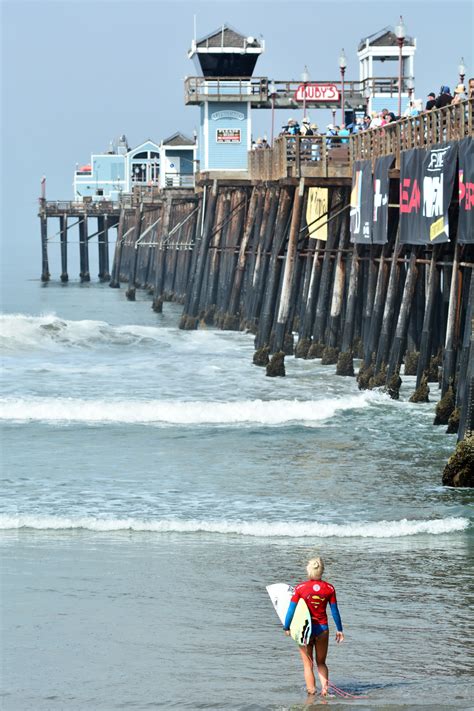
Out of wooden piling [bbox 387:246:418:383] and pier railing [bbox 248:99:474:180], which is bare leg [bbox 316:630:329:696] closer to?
pier railing [bbox 248:99:474:180]

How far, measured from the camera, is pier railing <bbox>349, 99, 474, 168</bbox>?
20.4 m

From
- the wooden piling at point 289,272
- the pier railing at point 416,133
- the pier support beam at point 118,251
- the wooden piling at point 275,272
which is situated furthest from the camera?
the pier support beam at point 118,251

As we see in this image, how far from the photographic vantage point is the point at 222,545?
1436 cm

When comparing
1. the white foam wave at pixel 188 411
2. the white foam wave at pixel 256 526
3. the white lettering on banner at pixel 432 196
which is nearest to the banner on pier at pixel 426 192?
the white lettering on banner at pixel 432 196

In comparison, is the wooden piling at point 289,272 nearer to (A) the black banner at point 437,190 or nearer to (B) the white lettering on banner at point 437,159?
(A) the black banner at point 437,190

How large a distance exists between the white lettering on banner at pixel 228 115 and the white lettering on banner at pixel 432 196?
76.6ft

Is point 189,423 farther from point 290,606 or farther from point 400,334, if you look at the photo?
point 290,606

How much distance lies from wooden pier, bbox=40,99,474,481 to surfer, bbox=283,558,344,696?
25.5ft

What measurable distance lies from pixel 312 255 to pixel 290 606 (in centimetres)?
2429

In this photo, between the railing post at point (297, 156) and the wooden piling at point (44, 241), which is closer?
the railing post at point (297, 156)

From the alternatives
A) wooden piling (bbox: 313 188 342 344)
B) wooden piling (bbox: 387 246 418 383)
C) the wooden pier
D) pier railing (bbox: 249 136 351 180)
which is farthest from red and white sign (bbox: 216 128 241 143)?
wooden piling (bbox: 387 246 418 383)

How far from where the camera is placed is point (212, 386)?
2883 centimetres

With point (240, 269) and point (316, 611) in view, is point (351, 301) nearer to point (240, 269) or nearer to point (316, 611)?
point (240, 269)

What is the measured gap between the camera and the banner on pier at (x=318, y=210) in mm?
31439
